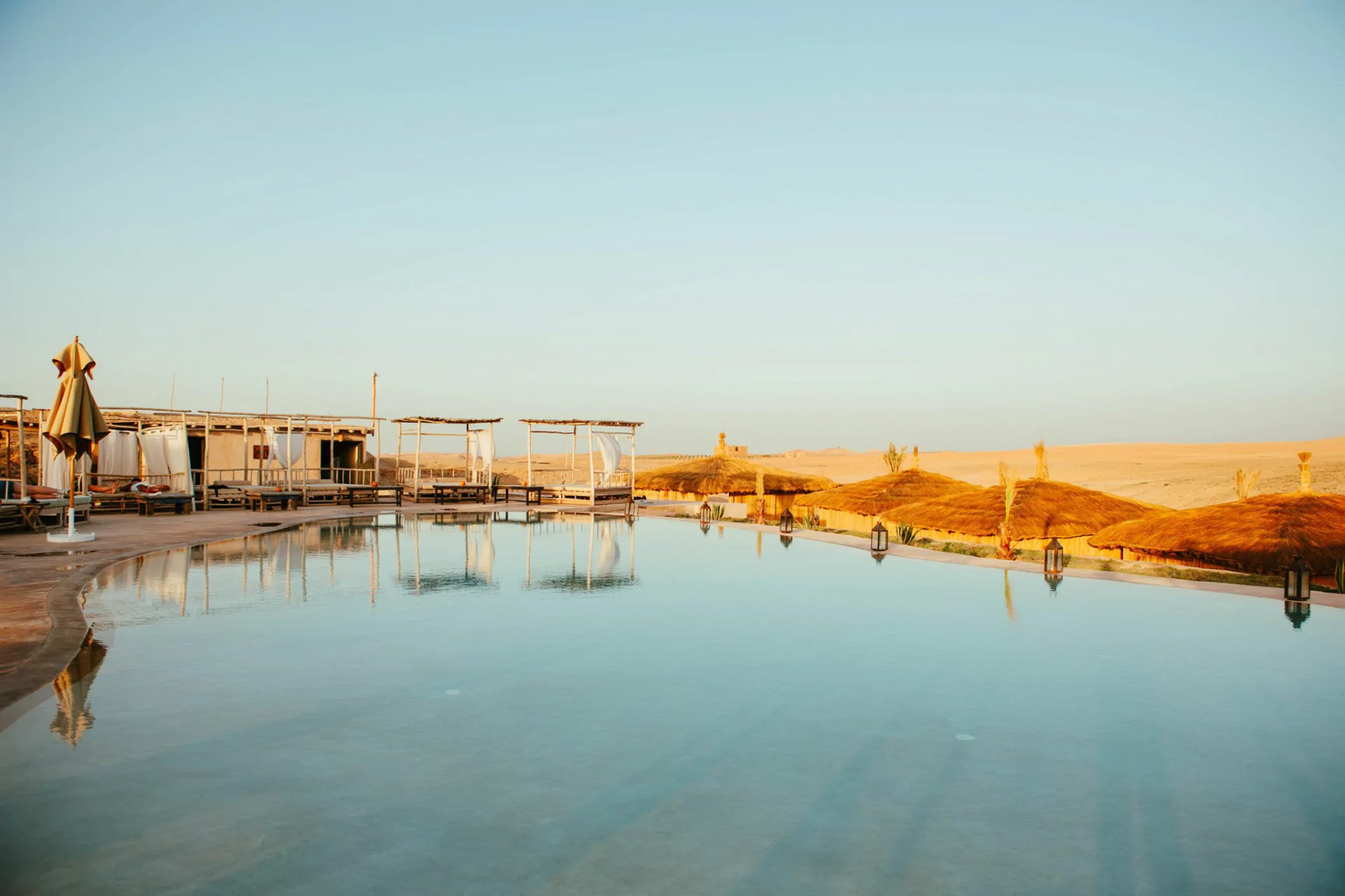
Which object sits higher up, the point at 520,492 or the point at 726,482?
the point at 726,482

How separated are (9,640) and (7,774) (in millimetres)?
3230

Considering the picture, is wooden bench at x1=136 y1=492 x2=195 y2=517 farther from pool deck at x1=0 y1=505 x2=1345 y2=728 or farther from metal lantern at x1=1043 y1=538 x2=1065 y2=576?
metal lantern at x1=1043 y1=538 x2=1065 y2=576

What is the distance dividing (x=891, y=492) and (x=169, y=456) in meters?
20.0

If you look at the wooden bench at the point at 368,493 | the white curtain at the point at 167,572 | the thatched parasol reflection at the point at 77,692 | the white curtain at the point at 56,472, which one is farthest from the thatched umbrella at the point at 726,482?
the thatched parasol reflection at the point at 77,692

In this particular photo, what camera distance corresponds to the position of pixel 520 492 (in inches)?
1202

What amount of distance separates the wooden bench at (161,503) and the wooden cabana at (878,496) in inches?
655

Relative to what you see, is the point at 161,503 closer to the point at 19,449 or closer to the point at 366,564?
the point at 19,449

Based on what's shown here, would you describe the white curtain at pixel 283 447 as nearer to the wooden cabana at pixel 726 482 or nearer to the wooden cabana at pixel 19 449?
the wooden cabana at pixel 19 449

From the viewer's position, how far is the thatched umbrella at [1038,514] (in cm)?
1562

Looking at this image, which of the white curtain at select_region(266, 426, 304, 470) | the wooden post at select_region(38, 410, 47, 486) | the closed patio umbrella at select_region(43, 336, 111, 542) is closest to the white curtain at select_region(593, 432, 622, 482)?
the white curtain at select_region(266, 426, 304, 470)

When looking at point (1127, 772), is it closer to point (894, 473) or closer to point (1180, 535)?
point (1180, 535)

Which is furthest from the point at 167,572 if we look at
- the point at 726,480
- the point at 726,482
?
the point at 726,480

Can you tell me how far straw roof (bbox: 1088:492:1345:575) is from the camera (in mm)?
11594

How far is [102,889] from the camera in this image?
3604 mm
